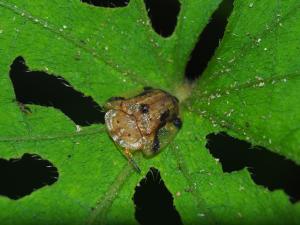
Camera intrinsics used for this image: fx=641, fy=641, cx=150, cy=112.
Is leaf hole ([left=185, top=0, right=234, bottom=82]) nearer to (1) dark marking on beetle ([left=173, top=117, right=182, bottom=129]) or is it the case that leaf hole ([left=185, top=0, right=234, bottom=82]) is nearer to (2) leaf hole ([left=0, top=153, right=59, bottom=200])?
(1) dark marking on beetle ([left=173, top=117, right=182, bottom=129])

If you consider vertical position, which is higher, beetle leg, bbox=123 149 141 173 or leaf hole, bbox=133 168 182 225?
beetle leg, bbox=123 149 141 173

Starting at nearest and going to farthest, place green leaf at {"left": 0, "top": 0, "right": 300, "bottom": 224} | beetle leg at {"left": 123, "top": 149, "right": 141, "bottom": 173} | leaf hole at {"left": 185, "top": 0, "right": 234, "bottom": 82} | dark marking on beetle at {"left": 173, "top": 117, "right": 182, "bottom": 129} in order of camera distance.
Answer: green leaf at {"left": 0, "top": 0, "right": 300, "bottom": 224} < beetle leg at {"left": 123, "top": 149, "right": 141, "bottom": 173} < dark marking on beetle at {"left": 173, "top": 117, "right": 182, "bottom": 129} < leaf hole at {"left": 185, "top": 0, "right": 234, "bottom": 82}

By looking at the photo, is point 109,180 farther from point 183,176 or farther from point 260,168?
point 260,168

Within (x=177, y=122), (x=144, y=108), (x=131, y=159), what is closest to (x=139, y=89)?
(x=144, y=108)

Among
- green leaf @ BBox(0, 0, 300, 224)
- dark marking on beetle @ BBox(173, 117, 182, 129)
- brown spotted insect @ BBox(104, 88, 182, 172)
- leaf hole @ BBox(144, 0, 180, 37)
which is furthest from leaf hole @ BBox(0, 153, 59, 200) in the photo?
leaf hole @ BBox(144, 0, 180, 37)

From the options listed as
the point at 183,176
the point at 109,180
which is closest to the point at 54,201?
the point at 109,180

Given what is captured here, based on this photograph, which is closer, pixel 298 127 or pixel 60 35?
pixel 298 127

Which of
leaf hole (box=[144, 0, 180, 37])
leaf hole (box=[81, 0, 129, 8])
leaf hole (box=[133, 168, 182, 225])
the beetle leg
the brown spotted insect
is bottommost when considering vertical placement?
leaf hole (box=[133, 168, 182, 225])

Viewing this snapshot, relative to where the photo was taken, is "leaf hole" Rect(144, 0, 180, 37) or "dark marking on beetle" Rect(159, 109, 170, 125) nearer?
"dark marking on beetle" Rect(159, 109, 170, 125)
